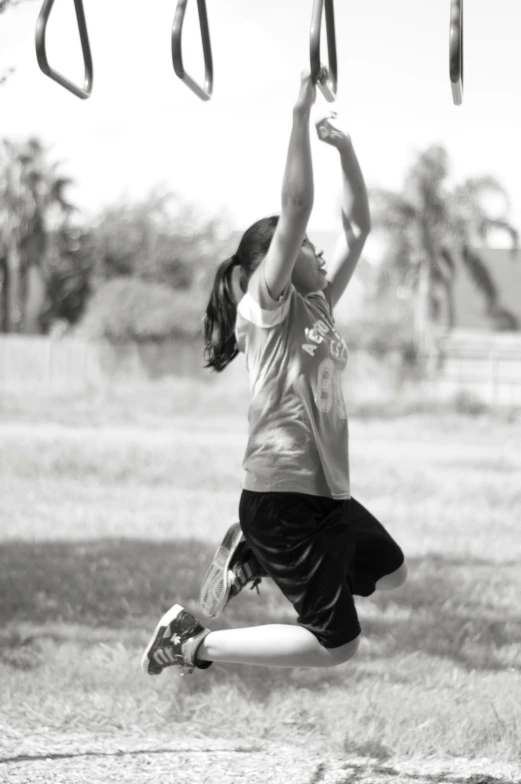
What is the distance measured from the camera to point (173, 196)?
1426 inches

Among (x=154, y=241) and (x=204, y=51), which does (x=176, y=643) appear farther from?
(x=154, y=241)

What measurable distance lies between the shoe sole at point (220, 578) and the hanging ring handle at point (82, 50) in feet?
4.23

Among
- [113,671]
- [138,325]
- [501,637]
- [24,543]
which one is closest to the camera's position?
[113,671]

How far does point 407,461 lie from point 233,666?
28.9 feet

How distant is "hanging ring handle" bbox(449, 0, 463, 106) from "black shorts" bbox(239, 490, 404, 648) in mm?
1088

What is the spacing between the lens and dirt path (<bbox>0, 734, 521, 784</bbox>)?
10.7 feet

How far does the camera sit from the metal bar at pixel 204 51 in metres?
2.68

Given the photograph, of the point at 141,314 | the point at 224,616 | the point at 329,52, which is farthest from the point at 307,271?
the point at 141,314

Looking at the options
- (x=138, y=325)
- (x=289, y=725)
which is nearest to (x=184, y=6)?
(x=289, y=725)

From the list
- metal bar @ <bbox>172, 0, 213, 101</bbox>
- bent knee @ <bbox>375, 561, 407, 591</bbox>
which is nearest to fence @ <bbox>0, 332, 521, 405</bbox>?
bent knee @ <bbox>375, 561, 407, 591</bbox>

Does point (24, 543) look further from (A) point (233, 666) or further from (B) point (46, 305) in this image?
(B) point (46, 305)

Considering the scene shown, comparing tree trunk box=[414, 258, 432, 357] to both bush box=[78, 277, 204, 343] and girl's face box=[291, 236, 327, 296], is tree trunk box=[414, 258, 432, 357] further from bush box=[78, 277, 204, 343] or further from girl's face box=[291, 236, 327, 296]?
girl's face box=[291, 236, 327, 296]

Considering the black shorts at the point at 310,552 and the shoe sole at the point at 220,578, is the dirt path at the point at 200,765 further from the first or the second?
the black shorts at the point at 310,552

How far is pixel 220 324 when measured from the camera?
3.17 m
